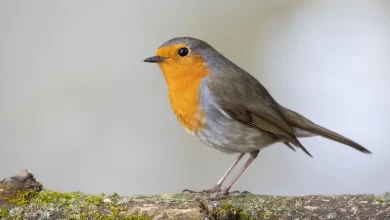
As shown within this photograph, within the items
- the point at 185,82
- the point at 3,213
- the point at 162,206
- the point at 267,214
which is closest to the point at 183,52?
the point at 185,82

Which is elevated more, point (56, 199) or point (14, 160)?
point (14, 160)

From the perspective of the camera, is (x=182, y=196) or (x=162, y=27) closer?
(x=182, y=196)

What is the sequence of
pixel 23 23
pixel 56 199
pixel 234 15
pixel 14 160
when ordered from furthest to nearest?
1. pixel 234 15
2. pixel 23 23
3. pixel 14 160
4. pixel 56 199

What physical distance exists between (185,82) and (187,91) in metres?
0.09

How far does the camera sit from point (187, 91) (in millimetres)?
4043

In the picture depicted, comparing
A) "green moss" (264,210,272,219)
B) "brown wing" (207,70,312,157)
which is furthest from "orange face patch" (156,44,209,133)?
"green moss" (264,210,272,219)

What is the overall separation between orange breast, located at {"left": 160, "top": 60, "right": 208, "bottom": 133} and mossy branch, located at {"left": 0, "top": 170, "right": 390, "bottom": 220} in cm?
79

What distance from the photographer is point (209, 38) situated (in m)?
6.50

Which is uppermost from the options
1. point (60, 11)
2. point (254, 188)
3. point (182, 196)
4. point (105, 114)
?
point (60, 11)

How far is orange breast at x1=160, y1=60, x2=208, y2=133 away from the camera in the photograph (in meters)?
3.95

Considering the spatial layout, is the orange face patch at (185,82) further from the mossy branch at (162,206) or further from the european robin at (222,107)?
the mossy branch at (162,206)

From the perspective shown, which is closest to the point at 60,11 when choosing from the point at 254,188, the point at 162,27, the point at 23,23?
the point at 23,23

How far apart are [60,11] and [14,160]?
1.65 meters

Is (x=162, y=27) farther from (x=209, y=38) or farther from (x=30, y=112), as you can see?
(x=30, y=112)
